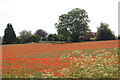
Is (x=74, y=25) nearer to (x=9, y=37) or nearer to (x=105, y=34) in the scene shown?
(x=105, y=34)

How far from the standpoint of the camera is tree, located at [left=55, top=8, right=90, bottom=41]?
251 feet

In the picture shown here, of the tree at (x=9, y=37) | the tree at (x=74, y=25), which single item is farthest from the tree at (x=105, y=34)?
the tree at (x=9, y=37)

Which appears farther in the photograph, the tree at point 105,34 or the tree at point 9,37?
the tree at point 9,37

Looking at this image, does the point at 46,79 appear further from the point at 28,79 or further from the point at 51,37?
the point at 51,37

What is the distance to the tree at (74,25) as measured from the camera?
251ft

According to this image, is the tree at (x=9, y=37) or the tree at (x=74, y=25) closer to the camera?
the tree at (x=74, y=25)

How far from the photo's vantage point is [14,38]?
94.2 m

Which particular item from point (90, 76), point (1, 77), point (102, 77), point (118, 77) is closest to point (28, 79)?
point (1, 77)

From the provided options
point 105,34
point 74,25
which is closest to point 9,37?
point 74,25

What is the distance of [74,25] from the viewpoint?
76.6 m

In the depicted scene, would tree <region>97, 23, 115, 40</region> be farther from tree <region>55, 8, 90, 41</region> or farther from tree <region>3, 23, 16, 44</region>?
tree <region>3, 23, 16, 44</region>

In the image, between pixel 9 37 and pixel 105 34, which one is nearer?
pixel 105 34

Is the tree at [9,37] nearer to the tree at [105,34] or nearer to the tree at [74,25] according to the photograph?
the tree at [74,25]

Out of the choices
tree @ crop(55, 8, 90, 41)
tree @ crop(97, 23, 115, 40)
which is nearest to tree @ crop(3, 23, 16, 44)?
tree @ crop(55, 8, 90, 41)
